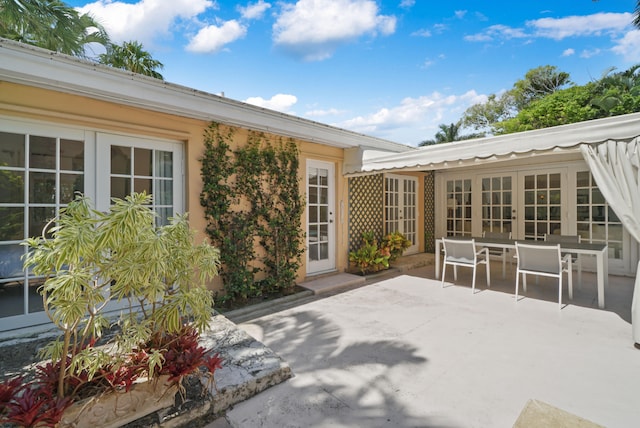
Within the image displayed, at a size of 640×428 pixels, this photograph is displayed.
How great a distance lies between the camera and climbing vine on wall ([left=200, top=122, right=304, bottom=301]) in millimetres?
4172

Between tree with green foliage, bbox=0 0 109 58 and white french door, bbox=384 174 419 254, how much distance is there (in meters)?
8.65

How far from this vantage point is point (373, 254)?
19.6ft

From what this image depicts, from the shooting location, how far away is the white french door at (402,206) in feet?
24.1

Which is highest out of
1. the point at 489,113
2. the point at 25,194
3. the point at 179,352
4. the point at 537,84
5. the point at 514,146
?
the point at 537,84

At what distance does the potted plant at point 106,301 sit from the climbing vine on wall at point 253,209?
227 centimetres

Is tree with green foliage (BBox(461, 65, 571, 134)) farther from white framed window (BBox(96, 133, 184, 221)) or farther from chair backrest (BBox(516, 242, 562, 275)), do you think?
white framed window (BBox(96, 133, 184, 221))

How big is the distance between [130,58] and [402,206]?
1064 centimetres

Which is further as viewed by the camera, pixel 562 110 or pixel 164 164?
pixel 562 110

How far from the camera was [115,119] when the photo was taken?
338 cm

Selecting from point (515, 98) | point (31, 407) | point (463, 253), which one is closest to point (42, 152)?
point (31, 407)

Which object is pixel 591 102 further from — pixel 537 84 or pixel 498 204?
pixel 498 204

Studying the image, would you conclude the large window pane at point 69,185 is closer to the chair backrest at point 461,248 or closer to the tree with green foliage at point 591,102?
the chair backrest at point 461,248

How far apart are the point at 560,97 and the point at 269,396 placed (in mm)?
18445

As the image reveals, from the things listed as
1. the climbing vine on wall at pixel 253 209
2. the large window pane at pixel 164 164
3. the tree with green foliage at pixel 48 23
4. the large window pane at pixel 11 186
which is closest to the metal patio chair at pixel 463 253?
the climbing vine on wall at pixel 253 209
